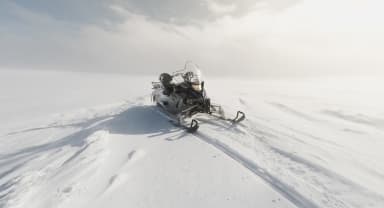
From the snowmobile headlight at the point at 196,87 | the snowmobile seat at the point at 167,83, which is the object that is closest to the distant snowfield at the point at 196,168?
the snowmobile headlight at the point at 196,87

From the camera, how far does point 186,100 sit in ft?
27.9

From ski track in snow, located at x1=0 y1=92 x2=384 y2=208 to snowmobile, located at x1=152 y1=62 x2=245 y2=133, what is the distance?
4.02 ft

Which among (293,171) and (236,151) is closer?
(293,171)

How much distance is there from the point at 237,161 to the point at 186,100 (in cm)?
432

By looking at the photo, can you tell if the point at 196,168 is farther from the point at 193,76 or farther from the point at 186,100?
the point at 193,76

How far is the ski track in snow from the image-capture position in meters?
3.29

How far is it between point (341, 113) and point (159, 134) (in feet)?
37.3

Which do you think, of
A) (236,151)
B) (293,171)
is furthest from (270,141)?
(293,171)

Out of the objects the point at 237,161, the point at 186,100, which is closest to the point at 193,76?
the point at 186,100

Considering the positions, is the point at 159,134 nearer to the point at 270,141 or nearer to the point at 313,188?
the point at 270,141

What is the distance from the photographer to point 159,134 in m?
6.93

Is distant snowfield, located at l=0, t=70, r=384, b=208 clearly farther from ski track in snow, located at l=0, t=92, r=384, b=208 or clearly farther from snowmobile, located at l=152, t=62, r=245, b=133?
snowmobile, located at l=152, t=62, r=245, b=133

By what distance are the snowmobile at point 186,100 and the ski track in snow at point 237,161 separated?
1.23 metres

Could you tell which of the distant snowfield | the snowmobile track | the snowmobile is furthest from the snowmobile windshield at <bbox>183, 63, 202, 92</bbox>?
the snowmobile track
